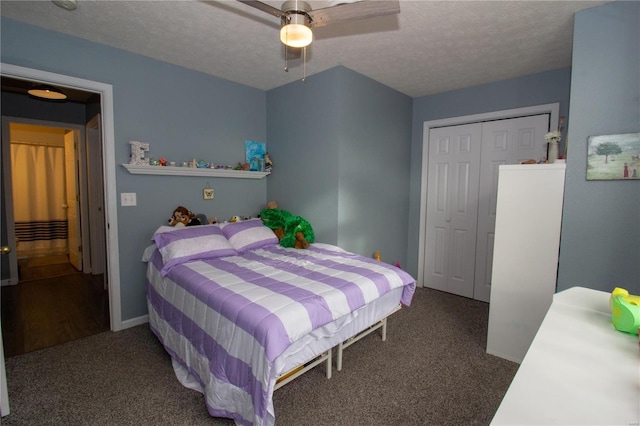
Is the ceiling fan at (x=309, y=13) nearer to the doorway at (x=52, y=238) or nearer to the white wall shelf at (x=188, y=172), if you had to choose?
the white wall shelf at (x=188, y=172)

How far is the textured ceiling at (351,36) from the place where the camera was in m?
2.02

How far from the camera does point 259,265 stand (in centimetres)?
235

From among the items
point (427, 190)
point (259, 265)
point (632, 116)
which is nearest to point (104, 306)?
point (259, 265)

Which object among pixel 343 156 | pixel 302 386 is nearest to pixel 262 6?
pixel 343 156

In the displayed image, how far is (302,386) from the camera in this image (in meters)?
2.00

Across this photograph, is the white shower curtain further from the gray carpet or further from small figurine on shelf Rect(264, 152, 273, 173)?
small figurine on shelf Rect(264, 152, 273, 173)

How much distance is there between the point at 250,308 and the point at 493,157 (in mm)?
3229

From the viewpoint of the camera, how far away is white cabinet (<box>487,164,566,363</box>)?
85.7 inches

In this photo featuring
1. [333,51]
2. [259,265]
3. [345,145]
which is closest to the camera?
[259,265]

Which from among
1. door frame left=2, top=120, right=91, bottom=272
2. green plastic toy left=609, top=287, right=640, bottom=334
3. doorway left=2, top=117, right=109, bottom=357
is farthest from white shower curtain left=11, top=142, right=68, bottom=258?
green plastic toy left=609, top=287, right=640, bottom=334

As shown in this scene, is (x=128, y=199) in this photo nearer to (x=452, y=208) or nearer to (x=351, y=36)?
(x=351, y=36)

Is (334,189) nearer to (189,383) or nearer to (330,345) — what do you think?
(330,345)

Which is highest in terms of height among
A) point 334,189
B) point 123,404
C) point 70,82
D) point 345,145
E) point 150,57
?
point 150,57

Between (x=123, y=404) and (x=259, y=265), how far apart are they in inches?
45.8
